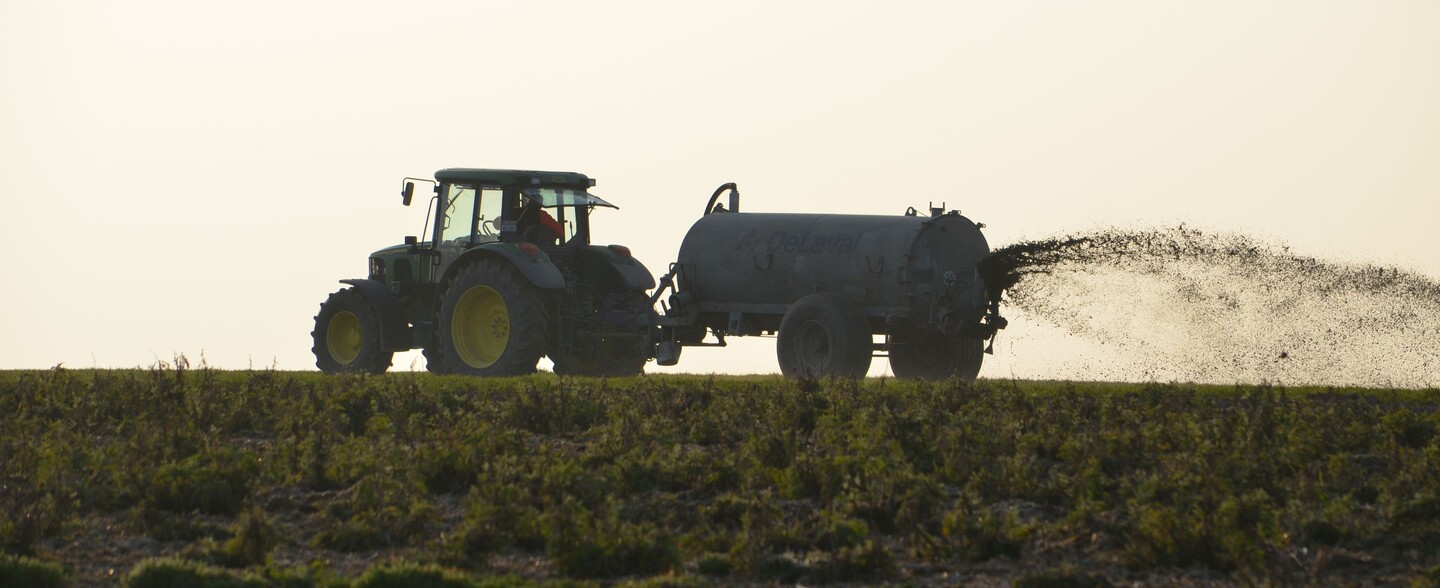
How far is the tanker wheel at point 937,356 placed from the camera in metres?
22.0

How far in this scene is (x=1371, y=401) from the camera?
672 inches

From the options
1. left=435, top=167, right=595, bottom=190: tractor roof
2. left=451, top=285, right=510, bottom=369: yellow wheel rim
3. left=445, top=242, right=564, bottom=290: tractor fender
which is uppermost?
left=435, top=167, right=595, bottom=190: tractor roof

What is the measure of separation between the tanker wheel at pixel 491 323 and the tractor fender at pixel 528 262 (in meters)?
0.16

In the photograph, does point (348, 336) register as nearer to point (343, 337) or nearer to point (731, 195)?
point (343, 337)

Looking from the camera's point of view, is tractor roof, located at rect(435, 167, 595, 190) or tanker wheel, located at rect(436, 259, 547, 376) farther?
tractor roof, located at rect(435, 167, 595, 190)

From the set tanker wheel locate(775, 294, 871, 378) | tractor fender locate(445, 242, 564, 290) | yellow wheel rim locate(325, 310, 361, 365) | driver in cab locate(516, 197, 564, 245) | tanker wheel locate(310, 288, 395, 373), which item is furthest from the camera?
yellow wheel rim locate(325, 310, 361, 365)

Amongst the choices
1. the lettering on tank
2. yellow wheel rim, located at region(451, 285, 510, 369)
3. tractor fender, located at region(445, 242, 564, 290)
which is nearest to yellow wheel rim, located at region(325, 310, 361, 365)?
yellow wheel rim, located at region(451, 285, 510, 369)

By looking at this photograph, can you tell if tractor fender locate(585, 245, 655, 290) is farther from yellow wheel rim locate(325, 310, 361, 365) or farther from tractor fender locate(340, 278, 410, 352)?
yellow wheel rim locate(325, 310, 361, 365)

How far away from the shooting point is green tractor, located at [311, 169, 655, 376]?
71.0ft

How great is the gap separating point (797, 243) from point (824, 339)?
145cm

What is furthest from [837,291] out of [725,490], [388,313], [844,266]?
[725,490]

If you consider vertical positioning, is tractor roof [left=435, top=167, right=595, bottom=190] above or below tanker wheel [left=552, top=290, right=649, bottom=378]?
above

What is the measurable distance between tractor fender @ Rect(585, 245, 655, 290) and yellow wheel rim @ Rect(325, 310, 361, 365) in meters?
3.68

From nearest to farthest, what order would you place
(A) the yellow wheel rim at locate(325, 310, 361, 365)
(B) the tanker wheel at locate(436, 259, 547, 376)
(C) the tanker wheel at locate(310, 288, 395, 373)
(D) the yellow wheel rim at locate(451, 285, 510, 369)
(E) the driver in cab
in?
(B) the tanker wheel at locate(436, 259, 547, 376)
(D) the yellow wheel rim at locate(451, 285, 510, 369)
(E) the driver in cab
(C) the tanker wheel at locate(310, 288, 395, 373)
(A) the yellow wheel rim at locate(325, 310, 361, 365)
